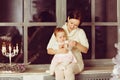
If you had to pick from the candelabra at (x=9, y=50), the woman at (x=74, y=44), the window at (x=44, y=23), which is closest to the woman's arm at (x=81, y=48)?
the woman at (x=74, y=44)

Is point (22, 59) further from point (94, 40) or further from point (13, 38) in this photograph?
point (94, 40)

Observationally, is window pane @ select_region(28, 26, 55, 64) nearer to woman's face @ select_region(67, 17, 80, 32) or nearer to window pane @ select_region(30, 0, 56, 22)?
window pane @ select_region(30, 0, 56, 22)

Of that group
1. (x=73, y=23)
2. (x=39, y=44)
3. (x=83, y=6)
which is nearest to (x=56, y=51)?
(x=73, y=23)

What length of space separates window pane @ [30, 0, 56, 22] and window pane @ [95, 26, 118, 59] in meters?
0.49

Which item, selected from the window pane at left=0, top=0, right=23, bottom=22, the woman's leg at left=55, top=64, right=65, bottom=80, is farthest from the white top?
the window pane at left=0, top=0, right=23, bottom=22

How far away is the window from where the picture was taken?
13.5ft

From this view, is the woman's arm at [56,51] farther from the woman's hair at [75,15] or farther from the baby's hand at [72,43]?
the woman's hair at [75,15]

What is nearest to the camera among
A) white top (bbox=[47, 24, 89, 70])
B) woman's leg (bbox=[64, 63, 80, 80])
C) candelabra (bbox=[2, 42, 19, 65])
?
woman's leg (bbox=[64, 63, 80, 80])

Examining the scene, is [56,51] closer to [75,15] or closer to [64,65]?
[64,65]

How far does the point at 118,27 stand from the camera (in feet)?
13.8

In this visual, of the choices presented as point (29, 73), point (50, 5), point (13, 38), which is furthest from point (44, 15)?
point (29, 73)

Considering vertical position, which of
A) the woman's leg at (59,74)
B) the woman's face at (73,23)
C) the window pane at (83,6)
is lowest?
the woman's leg at (59,74)

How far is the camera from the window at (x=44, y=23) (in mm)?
4129

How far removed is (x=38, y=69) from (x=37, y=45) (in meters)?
0.25
